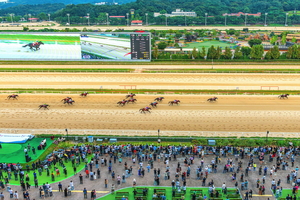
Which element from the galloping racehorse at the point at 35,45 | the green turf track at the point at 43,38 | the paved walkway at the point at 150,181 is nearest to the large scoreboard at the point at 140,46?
the green turf track at the point at 43,38

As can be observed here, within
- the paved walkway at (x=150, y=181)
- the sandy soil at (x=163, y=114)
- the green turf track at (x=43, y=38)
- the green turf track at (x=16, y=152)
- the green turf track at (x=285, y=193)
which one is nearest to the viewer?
the green turf track at (x=285, y=193)

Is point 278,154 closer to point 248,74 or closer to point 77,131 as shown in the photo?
point 77,131

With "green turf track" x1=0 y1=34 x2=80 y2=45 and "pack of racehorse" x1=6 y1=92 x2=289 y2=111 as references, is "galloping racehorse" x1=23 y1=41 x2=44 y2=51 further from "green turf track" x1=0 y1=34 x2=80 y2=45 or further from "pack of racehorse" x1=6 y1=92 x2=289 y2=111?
"pack of racehorse" x1=6 y1=92 x2=289 y2=111

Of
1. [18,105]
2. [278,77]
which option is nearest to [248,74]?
[278,77]

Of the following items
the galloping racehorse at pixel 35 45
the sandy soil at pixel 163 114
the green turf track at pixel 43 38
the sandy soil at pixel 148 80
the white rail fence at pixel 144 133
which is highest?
the green turf track at pixel 43 38

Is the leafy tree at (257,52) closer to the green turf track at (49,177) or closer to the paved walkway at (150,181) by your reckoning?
the paved walkway at (150,181)
